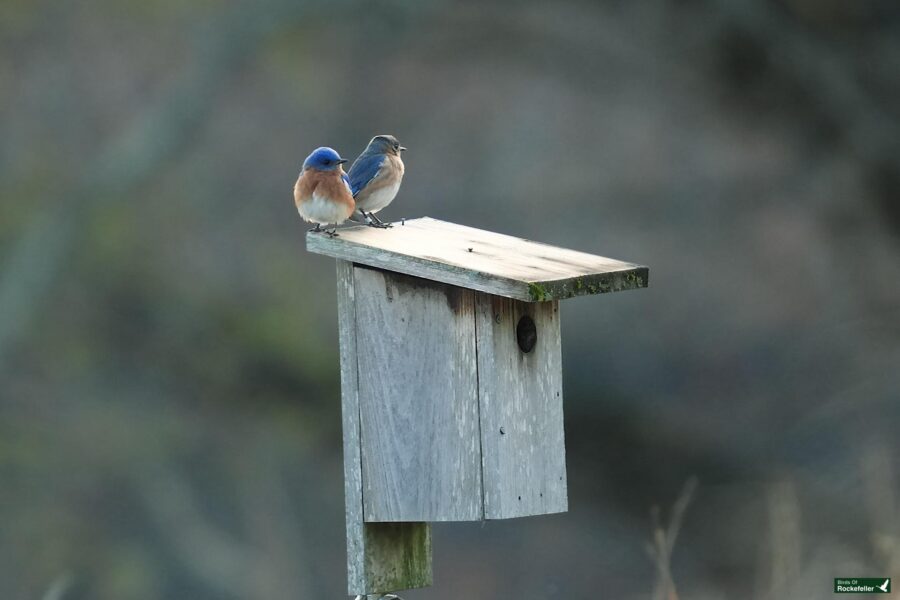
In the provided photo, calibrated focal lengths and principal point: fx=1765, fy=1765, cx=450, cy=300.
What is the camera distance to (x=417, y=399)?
12.8ft

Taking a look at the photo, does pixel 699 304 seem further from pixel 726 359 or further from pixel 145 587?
pixel 145 587

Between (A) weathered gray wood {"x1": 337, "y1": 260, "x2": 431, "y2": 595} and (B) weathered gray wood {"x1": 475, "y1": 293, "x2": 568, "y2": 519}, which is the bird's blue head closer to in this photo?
(A) weathered gray wood {"x1": 337, "y1": 260, "x2": 431, "y2": 595}

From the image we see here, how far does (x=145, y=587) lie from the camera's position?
11.0 m

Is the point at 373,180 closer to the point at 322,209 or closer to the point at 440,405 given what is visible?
the point at 322,209

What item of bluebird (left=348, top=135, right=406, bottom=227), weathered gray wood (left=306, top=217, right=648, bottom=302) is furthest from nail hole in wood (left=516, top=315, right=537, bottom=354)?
bluebird (left=348, top=135, right=406, bottom=227)

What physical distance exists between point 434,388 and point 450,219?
251 inches

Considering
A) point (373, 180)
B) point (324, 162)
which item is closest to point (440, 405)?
point (324, 162)

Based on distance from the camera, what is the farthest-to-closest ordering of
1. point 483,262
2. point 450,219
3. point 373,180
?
point 450,219, point 373,180, point 483,262

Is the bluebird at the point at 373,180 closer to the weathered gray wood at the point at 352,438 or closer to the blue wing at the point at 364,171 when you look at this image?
the blue wing at the point at 364,171

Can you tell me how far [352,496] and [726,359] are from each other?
21.3 feet

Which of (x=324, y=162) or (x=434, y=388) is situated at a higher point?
(x=324, y=162)

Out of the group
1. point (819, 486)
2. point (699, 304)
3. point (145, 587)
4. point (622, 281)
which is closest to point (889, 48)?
point (699, 304)

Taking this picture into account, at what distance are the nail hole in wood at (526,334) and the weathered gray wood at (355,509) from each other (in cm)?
38

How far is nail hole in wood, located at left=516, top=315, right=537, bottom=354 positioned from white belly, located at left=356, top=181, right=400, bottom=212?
2.44 feet
